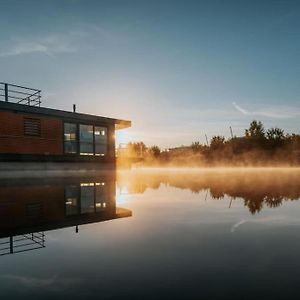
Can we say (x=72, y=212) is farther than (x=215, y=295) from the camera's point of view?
Yes

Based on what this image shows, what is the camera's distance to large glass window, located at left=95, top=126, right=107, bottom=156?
25703mm

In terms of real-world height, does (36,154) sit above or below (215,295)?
above

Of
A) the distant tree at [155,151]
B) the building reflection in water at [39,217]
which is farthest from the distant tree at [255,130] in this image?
the building reflection in water at [39,217]

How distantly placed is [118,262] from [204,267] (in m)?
0.91

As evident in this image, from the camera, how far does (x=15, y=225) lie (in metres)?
5.37

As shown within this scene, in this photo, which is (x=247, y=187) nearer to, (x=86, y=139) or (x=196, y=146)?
(x=86, y=139)

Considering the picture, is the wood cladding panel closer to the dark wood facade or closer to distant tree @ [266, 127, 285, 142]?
the dark wood facade

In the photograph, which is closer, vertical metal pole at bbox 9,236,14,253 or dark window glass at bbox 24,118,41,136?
vertical metal pole at bbox 9,236,14,253

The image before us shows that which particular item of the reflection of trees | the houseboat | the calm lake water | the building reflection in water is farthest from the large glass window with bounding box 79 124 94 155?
the calm lake water

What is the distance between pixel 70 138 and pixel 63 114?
2088mm

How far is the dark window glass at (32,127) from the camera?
2125cm

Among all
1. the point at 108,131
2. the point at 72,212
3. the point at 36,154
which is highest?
the point at 108,131

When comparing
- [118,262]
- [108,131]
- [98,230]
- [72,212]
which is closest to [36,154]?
[108,131]

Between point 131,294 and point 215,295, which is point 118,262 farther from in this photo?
point 215,295
